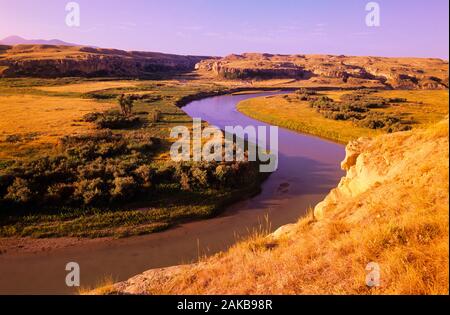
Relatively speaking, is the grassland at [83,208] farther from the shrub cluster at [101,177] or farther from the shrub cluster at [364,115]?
the shrub cluster at [364,115]

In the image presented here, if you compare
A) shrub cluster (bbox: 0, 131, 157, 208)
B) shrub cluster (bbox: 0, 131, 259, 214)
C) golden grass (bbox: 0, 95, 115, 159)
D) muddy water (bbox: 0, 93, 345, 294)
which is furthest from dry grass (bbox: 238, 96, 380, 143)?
golden grass (bbox: 0, 95, 115, 159)

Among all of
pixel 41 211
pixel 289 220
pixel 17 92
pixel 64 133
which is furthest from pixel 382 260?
pixel 17 92

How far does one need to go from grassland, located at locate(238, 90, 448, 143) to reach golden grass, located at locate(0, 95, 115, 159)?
24282 millimetres

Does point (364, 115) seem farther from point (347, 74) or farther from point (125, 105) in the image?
point (347, 74)

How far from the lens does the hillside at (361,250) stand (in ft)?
20.7

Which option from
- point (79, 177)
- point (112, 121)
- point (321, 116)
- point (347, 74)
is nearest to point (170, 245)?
point (79, 177)

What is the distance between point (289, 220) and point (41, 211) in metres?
13.4

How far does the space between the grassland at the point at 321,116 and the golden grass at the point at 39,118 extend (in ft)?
79.7

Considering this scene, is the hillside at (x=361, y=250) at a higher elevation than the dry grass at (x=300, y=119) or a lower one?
lower

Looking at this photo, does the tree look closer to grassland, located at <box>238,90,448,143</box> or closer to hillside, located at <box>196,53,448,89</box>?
grassland, located at <box>238,90,448,143</box>

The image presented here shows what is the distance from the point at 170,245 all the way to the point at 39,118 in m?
32.5

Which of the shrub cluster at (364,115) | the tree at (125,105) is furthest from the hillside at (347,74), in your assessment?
the tree at (125,105)
